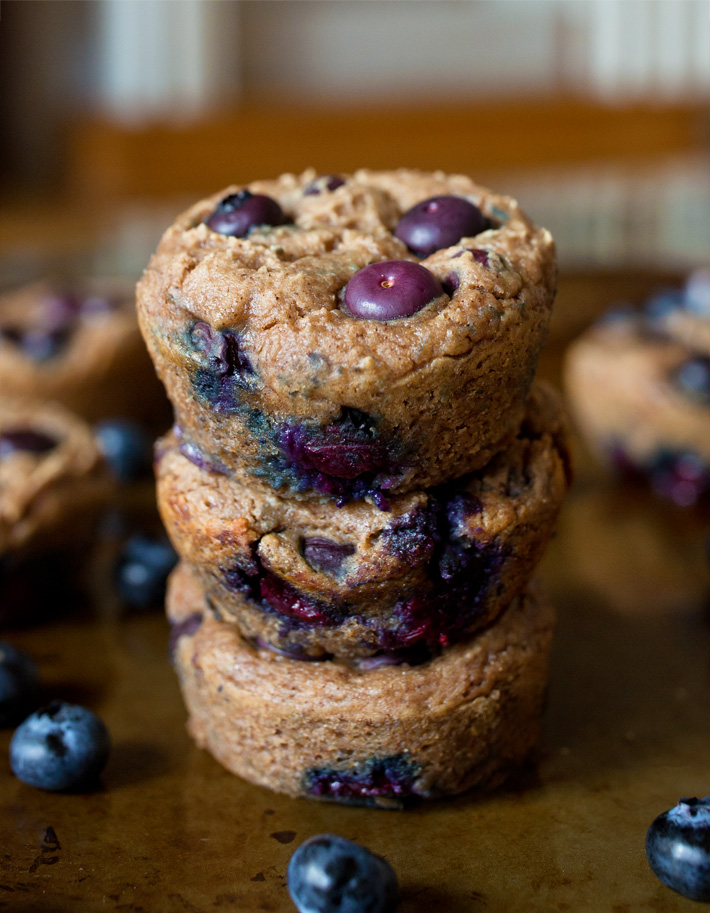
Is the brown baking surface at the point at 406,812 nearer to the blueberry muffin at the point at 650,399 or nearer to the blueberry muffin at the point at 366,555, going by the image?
the blueberry muffin at the point at 366,555

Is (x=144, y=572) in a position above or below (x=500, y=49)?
below

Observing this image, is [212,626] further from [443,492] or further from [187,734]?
[443,492]

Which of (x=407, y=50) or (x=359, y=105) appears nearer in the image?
(x=359, y=105)

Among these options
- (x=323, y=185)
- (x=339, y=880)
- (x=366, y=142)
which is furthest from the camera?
(x=366, y=142)

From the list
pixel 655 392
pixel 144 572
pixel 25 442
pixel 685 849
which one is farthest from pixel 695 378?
pixel 25 442

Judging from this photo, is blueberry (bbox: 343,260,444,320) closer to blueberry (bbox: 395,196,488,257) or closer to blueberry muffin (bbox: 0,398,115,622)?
blueberry (bbox: 395,196,488,257)

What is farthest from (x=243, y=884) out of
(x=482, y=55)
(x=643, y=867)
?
(x=482, y=55)

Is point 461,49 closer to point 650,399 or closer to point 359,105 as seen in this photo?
point 359,105
